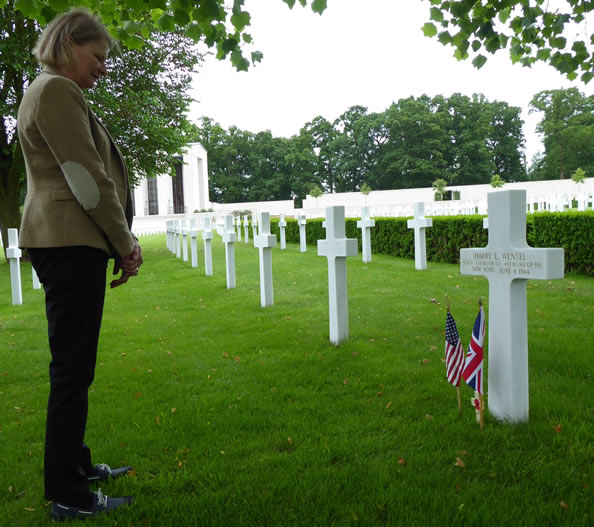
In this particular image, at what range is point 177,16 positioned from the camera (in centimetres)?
380

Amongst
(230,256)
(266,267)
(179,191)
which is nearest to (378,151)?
(179,191)

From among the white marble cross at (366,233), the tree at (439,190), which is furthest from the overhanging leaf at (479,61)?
the tree at (439,190)

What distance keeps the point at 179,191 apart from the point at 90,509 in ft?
→ 185

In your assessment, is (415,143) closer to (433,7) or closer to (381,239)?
(381,239)

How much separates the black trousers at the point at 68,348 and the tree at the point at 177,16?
2.42 metres

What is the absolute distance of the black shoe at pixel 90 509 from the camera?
2.09m

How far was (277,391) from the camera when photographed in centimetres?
353

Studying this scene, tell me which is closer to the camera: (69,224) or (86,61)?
(69,224)

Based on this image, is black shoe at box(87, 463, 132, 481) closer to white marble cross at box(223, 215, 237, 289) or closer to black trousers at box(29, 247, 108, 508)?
black trousers at box(29, 247, 108, 508)

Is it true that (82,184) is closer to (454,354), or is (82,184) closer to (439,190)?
(454,354)

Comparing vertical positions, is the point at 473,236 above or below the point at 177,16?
below

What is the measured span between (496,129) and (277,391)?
222ft

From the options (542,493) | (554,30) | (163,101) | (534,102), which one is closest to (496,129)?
(534,102)

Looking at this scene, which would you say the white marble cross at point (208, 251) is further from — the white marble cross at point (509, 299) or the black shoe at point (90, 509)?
the black shoe at point (90, 509)
